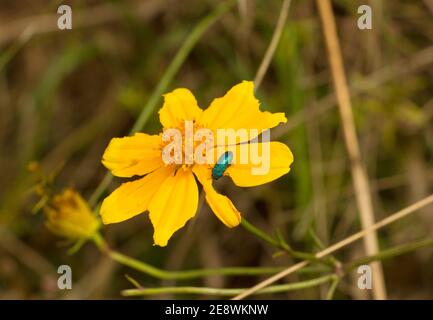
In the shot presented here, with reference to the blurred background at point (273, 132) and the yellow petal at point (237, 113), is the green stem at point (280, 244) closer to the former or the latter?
the yellow petal at point (237, 113)

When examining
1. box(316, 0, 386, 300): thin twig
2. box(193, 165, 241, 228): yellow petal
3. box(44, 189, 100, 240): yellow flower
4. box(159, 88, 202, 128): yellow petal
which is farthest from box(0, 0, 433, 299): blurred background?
box(193, 165, 241, 228): yellow petal

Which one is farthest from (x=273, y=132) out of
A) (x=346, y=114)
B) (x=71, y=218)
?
(x=71, y=218)

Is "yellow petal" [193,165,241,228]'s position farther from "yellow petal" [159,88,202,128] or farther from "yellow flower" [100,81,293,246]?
"yellow petal" [159,88,202,128]

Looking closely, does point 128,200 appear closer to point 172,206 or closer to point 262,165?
point 172,206

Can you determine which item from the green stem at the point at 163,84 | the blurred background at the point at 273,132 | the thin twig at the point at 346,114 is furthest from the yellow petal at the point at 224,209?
the blurred background at the point at 273,132
